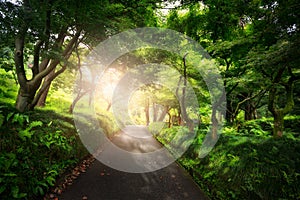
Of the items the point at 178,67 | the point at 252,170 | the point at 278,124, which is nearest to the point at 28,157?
the point at 252,170

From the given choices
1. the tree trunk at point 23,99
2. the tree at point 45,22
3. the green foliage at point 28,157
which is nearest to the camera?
the green foliage at point 28,157

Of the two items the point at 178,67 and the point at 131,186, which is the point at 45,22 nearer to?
the point at 131,186

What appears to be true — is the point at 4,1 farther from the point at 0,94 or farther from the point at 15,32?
the point at 0,94

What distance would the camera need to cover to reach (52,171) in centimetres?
505

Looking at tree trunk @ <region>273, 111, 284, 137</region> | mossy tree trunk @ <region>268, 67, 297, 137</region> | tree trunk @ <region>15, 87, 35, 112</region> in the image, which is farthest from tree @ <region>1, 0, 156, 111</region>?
tree trunk @ <region>273, 111, 284, 137</region>

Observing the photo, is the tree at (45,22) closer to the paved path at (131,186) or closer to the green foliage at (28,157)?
the green foliage at (28,157)

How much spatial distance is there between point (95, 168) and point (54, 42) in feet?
16.8

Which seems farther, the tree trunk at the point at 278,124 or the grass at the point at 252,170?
the tree trunk at the point at 278,124

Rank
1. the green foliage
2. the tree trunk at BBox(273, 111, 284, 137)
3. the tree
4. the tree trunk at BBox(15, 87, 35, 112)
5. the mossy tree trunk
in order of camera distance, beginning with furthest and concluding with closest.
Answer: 1. the tree trunk at BBox(15, 87, 35, 112)
2. the tree trunk at BBox(273, 111, 284, 137)
3. the mossy tree trunk
4. the tree
5. the green foliage

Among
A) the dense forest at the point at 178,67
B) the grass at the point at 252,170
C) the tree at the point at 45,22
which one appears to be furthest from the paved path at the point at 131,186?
the tree at the point at 45,22

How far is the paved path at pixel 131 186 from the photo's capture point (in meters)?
5.16

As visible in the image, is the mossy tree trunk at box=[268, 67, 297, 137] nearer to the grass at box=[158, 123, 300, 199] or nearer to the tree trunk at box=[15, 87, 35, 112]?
the grass at box=[158, 123, 300, 199]

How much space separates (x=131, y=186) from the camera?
19.3 feet

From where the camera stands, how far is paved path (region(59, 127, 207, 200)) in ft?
16.9
